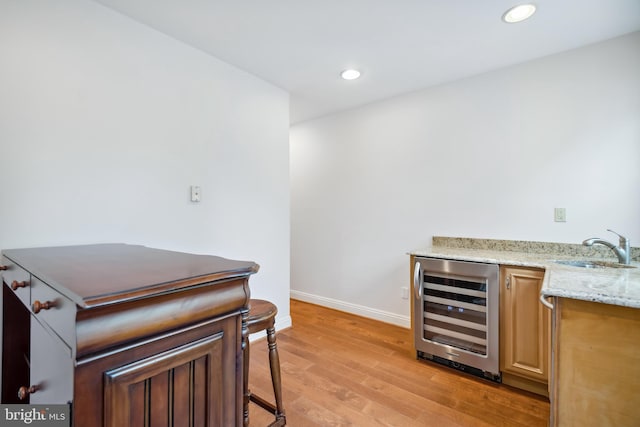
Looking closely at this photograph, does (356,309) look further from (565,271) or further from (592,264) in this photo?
(565,271)

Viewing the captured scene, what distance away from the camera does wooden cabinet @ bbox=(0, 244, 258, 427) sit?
674 millimetres

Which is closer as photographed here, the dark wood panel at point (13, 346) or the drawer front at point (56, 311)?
the drawer front at point (56, 311)

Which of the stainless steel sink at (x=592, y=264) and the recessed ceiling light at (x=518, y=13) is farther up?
the recessed ceiling light at (x=518, y=13)

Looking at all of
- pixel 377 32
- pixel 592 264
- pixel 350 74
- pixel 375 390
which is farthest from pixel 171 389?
pixel 350 74

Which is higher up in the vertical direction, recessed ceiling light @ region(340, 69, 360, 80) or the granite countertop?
recessed ceiling light @ region(340, 69, 360, 80)

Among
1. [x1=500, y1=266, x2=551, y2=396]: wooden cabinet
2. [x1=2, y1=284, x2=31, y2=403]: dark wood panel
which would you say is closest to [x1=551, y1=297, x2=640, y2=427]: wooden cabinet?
[x1=500, y1=266, x2=551, y2=396]: wooden cabinet

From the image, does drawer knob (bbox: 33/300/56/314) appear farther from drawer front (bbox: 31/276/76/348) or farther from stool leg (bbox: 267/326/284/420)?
stool leg (bbox: 267/326/284/420)

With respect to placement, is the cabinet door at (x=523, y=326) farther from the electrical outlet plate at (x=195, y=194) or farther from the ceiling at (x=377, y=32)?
the electrical outlet plate at (x=195, y=194)

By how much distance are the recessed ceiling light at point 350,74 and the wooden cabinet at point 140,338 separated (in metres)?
2.19

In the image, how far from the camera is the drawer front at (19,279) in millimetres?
1050

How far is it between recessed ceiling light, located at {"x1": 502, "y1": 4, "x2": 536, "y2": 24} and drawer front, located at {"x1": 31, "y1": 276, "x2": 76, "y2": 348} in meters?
2.54

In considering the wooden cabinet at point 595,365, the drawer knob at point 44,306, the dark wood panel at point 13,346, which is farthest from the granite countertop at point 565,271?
the dark wood panel at point 13,346

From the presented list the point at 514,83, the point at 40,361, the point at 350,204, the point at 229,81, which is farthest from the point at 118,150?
the point at 514,83

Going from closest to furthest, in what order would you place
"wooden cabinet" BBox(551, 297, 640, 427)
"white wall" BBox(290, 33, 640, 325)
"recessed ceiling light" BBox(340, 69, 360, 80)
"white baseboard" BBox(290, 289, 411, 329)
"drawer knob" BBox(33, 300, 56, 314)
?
"drawer knob" BBox(33, 300, 56, 314) < "wooden cabinet" BBox(551, 297, 640, 427) < "white wall" BBox(290, 33, 640, 325) < "recessed ceiling light" BBox(340, 69, 360, 80) < "white baseboard" BBox(290, 289, 411, 329)
